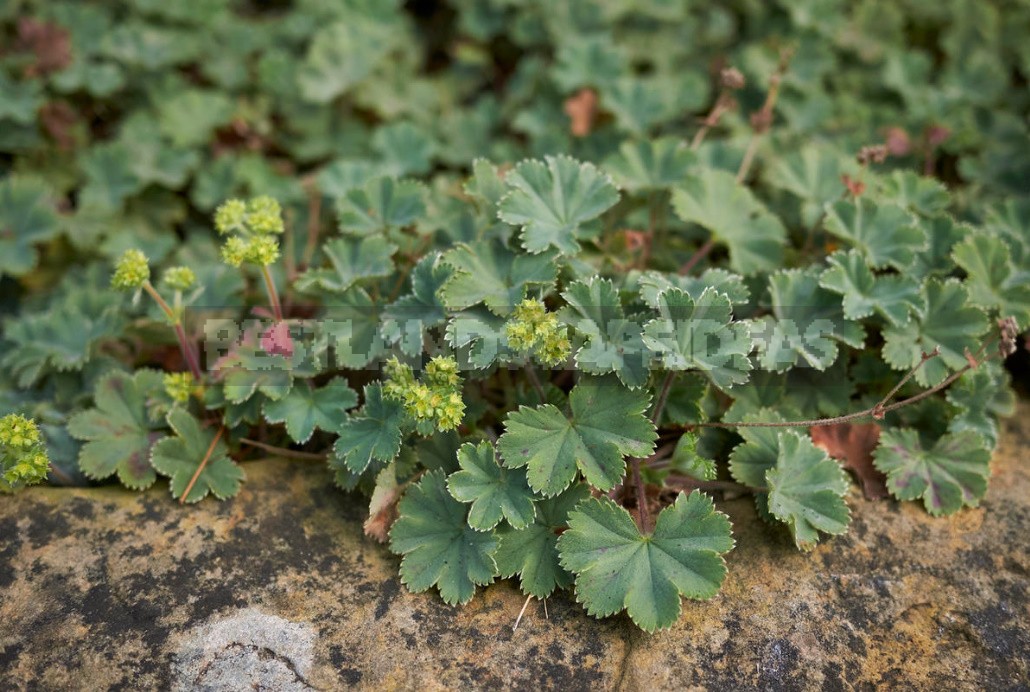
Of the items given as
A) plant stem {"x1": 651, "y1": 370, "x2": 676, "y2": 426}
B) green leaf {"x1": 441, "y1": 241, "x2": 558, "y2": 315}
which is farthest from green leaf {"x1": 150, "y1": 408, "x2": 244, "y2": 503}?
plant stem {"x1": 651, "y1": 370, "x2": 676, "y2": 426}

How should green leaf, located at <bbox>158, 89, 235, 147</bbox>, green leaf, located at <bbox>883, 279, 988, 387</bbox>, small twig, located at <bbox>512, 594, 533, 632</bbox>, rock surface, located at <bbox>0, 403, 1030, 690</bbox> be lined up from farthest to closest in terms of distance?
green leaf, located at <bbox>158, 89, 235, 147</bbox> < green leaf, located at <bbox>883, 279, 988, 387</bbox> < small twig, located at <bbox>512, 594, 533, 632</bbox> < rock surface, located at <bbox>0, 403, 1030, 690</bbox>

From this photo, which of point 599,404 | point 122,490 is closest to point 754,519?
point 599,404

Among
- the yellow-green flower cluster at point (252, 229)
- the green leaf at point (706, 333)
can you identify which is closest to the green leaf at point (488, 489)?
the green leaf at point (706, 333)

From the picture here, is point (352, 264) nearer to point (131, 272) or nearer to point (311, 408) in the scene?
point (311, 408)

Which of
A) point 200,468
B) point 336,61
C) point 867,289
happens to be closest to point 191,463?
point 200,468

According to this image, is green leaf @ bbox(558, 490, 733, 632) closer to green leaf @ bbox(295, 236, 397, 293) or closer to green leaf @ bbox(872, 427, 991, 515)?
green leaf @ bbox(872, 427, 991, 515)

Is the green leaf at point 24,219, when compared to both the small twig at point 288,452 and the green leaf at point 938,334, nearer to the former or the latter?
the small twig at point 288,452
